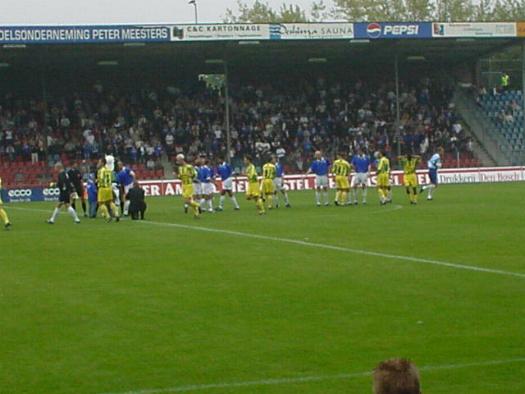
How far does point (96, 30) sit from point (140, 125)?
943 centimetres

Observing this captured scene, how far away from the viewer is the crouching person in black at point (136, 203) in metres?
34.7

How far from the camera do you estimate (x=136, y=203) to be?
34.6 meters

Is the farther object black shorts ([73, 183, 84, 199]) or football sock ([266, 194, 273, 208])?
football sock ([266, 194, 273, 208])

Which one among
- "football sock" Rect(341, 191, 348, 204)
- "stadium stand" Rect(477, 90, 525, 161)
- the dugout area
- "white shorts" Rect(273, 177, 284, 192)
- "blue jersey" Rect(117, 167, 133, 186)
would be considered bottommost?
"football sock" Rect(341, 191, 348, 204)

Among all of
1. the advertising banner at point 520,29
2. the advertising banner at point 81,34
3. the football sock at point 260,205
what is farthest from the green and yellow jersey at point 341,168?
the advertising banner at point 520,29

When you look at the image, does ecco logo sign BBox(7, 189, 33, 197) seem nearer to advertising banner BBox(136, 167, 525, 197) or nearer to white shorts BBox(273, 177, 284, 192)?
advertising banner BBox(136, 167, 525, 197)

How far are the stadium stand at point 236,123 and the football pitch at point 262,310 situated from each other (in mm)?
32011

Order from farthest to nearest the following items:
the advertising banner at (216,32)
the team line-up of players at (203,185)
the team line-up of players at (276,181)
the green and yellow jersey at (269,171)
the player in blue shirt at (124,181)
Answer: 1. the advertising banner at (216,32)
2. the green and yellow jersey at (269,171)
3. the team line-up of players at (276,181)
4. the player in blue shirt at (124,181)
5. the team line-up of players at (203,185)

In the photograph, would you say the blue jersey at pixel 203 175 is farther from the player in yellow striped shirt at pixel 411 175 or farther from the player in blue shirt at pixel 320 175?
the player in yellow striped shirt at pixel 411 175

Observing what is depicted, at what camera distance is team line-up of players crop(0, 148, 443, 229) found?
33.4 metres

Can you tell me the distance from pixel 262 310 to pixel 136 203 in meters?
20.4

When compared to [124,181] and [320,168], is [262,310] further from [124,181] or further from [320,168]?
[320,168]

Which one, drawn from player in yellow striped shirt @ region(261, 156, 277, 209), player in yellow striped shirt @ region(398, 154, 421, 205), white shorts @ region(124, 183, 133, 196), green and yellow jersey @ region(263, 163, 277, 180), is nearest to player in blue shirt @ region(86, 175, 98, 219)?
white shorts @ region(124, 183, 133, 196)

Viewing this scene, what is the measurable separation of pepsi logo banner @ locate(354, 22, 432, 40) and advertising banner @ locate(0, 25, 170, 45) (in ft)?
31.9
